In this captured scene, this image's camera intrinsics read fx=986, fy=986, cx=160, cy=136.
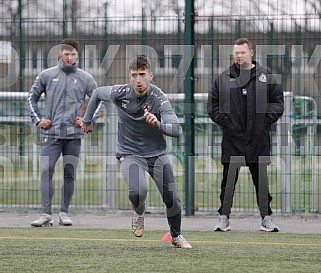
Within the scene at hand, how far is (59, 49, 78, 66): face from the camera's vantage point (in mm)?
11367

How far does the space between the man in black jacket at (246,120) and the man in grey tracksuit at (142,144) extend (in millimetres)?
2187

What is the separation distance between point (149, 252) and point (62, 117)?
342cm

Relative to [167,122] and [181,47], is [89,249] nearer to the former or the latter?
[167,122]

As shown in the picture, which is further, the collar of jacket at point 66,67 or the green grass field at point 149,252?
the collar of jacket at point 66,67

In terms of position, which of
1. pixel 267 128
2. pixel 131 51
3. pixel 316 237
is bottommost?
pixel 316 237

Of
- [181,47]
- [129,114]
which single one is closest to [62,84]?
[181,47]

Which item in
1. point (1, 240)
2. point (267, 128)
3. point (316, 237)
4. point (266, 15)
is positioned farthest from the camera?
point (266, 15)

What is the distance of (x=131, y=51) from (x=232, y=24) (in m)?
1.44

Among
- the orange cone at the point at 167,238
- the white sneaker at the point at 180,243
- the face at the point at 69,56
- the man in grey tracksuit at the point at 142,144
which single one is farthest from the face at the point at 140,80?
the face at the point at 69,56

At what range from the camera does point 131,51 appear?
13.3 m

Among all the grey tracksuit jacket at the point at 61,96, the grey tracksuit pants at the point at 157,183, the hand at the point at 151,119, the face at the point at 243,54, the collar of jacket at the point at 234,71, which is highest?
the face at the point at 243,54

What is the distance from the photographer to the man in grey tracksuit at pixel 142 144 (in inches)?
338

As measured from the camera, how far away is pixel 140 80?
853cm

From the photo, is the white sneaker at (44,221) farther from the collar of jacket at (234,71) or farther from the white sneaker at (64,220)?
the collar of jacket at (234,71)
